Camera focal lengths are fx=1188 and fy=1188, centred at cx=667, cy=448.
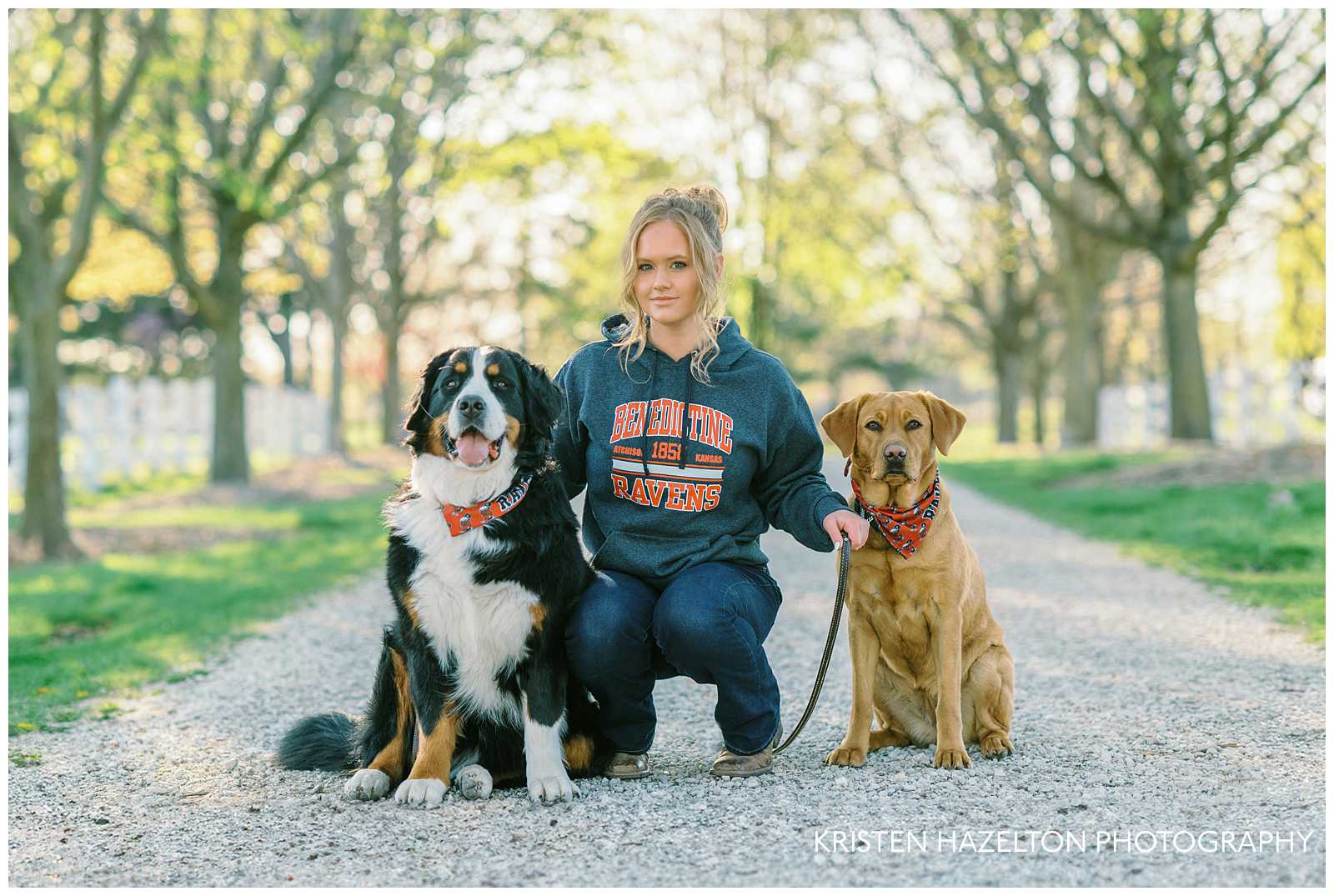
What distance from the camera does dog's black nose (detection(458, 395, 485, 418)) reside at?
4.02 m

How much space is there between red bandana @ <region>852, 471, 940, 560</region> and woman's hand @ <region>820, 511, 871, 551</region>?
0.23 feet

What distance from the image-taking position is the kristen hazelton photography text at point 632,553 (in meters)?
3.83

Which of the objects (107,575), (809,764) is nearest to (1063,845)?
(809,764)

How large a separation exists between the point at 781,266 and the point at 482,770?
32.2 m

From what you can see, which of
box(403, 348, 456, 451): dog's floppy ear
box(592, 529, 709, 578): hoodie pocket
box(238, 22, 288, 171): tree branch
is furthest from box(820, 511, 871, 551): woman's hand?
box(238, 22, 288, 171): tree branch

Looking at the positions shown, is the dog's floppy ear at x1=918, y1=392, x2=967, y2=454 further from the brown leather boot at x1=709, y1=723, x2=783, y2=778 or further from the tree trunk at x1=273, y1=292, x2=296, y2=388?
the tree trunk at x1=273, y1=292, x2=296, y2=388

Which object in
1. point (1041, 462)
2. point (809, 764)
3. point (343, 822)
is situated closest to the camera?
point (343, 822)

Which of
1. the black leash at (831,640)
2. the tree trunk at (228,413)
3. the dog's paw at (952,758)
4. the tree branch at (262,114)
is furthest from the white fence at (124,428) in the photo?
the dog's paw at (952,758)

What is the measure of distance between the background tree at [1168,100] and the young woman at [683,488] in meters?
13.0

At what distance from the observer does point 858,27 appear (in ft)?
77.6

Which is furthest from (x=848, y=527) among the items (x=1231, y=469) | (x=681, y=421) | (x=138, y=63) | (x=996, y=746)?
(x=1231, y=469)

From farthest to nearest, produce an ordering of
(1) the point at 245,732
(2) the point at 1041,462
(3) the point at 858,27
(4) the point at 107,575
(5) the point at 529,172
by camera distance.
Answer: (5) the point at 529,172
(3) the point at 858,27
(2) the point at 1041,462
(4) the point at 107,575
(1) the point at 245,732

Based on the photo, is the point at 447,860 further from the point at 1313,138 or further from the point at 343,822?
the point at 1313,138

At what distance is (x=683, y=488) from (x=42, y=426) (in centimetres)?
950
